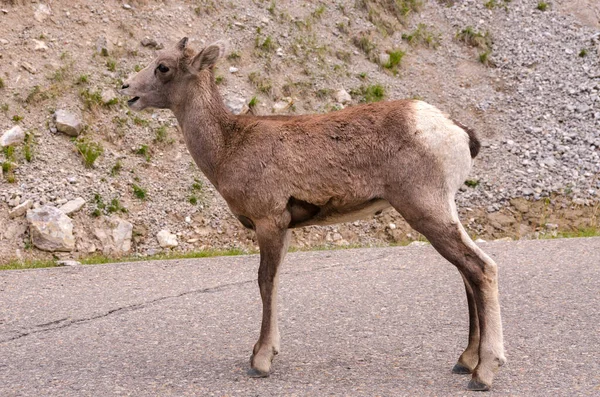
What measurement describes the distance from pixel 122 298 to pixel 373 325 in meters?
3.17

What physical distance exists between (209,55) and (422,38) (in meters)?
16.4

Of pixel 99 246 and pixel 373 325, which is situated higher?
pixel 373 325

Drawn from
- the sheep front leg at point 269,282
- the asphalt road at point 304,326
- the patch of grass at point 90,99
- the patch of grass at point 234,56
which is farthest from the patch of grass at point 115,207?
the sheep front leg at point 269,282

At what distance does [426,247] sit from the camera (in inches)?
460

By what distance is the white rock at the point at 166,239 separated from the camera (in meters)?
13.8

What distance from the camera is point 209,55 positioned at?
666 centimetres

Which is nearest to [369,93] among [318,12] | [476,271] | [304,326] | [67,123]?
[318,12]

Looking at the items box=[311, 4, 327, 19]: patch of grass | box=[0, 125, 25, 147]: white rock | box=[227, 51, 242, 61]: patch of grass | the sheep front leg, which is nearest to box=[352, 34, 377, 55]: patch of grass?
box=[311, 4, 327, 19]: patch of grass

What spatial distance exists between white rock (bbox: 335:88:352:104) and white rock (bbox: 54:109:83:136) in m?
6.26

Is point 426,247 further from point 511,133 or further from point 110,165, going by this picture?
point 511,133

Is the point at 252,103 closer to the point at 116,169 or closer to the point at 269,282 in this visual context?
the point at 116,169

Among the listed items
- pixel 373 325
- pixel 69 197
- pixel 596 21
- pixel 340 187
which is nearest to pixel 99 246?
pixel 69 197

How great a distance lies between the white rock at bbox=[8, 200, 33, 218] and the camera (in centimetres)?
1308

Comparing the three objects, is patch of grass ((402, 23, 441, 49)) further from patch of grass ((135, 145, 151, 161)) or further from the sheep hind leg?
the sheep hind leg
